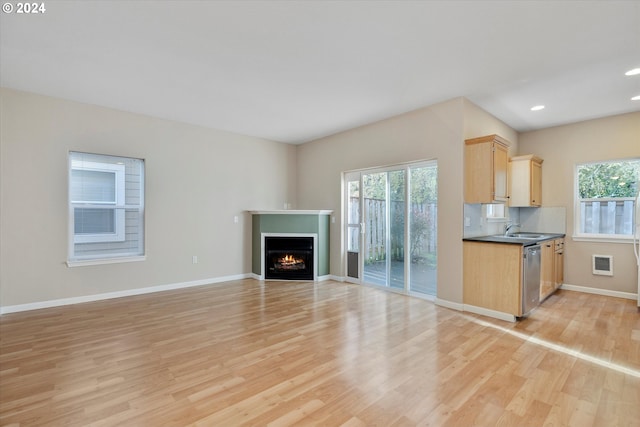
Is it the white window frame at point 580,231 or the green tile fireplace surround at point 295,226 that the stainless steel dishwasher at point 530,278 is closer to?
the white window frame at point 580,231

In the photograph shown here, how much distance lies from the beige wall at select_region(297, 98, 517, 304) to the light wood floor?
867mm

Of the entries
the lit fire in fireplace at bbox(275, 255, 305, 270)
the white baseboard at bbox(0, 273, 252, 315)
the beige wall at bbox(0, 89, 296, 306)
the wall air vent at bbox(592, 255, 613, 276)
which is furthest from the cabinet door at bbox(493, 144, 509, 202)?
the white baseboard at bbox(0, 273, 252, 315)

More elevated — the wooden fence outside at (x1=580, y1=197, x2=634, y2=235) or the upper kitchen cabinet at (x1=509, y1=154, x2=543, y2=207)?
the upper kitchen cabinet at (x1=509, y1=154, x2=543, y2=207)

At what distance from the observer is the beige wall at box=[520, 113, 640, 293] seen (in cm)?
457

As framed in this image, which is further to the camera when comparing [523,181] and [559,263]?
[559,263]

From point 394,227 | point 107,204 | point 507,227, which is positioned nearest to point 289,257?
point 394,227

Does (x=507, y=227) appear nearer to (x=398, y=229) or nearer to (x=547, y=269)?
(x=547, y=269)

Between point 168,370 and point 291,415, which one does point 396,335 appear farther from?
point 168,370

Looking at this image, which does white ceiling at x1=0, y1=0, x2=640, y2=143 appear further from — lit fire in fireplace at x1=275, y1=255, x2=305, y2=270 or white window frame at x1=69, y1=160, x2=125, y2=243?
lit fire in fireplace at x1=275, y1=255, x2=305, y2=270

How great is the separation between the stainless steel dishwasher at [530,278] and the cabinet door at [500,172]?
2.61 feet

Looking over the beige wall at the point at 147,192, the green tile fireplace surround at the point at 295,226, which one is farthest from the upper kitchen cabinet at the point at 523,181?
the beige wall at the point at 147,192

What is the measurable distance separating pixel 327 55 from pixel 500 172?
9.41ft

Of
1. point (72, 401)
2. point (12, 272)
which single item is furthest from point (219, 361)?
point (12, 272)

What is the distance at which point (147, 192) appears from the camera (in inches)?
192
